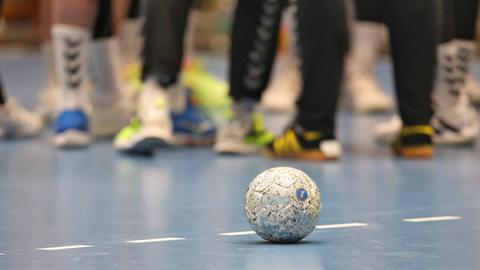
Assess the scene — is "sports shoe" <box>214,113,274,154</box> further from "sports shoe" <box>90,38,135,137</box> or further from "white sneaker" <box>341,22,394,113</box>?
"white sneaker" <box>341,22,394,113</box>

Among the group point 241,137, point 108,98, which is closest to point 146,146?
point 241,137

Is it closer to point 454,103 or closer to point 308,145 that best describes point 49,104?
point 308,145

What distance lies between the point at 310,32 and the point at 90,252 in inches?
63.9

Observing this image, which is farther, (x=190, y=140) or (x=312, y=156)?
(x=190, y=140)

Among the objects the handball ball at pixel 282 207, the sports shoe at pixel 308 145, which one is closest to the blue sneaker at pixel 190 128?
the sports shoe at pixel 308 145

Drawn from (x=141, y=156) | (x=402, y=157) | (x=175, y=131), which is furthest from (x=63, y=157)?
(x=402, y=157)

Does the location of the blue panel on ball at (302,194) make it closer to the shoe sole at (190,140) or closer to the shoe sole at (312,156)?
the shoe sole at (312,156)

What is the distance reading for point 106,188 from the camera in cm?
342

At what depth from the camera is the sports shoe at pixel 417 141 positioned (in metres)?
4.03

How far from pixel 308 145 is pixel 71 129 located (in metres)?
0.95

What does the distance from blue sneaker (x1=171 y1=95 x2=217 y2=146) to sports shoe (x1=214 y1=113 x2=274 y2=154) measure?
0.81 ft

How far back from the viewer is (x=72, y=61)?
4375 mm

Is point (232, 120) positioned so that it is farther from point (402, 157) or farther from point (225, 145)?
point (402, 157)

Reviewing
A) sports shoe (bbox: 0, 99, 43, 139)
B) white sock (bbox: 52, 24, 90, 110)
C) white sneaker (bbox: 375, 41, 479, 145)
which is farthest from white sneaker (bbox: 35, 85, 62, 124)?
white sneaker (bbox: 375, 41, 479, 145)
